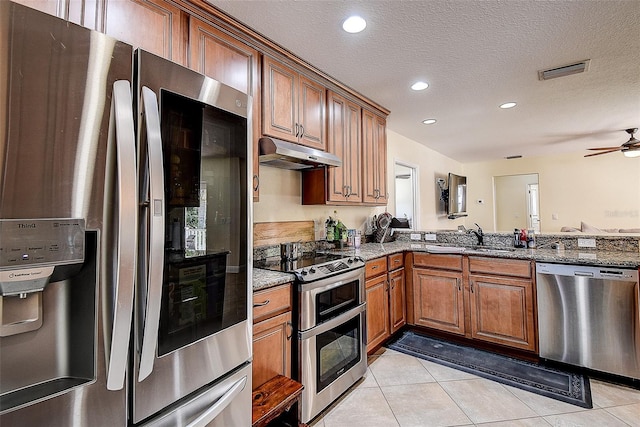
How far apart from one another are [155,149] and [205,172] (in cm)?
25

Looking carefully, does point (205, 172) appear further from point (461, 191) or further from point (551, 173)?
point (551, 173)

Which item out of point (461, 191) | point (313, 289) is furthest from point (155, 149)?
point (461, 191)

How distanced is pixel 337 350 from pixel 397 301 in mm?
1207

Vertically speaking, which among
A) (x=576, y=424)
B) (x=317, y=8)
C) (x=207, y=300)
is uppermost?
(x=317, y=8)

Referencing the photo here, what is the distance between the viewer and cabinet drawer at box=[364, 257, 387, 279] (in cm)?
263

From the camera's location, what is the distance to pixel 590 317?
2352 mm

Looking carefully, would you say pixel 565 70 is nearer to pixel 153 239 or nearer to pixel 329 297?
pixel 329 297

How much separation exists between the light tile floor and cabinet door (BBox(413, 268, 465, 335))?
0.61 metres

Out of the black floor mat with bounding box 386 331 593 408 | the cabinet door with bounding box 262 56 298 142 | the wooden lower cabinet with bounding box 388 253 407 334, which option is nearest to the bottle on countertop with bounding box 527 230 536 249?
the black floor mat with bounding box 386 331 593 408

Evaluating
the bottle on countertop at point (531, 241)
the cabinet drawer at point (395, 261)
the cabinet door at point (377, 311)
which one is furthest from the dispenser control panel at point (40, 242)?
the bottle on countertop at point (531, 241)

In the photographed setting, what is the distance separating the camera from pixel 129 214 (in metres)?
0.86

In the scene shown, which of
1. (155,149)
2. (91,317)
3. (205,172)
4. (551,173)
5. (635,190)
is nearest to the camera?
(91,317)

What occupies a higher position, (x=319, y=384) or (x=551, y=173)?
(x=551, y=173)

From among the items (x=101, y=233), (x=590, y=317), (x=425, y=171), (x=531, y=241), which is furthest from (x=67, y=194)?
(x=425, y=171)
